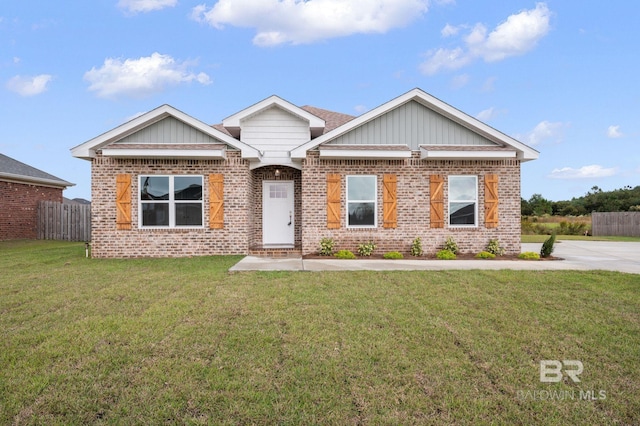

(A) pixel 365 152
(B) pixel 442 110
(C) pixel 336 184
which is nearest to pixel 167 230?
(C) pixel 336 184

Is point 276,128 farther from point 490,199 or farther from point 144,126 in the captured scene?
point 490,199

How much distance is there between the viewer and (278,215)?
13.5 metres

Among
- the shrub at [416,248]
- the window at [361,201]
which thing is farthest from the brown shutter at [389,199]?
the shrub at [416,248]

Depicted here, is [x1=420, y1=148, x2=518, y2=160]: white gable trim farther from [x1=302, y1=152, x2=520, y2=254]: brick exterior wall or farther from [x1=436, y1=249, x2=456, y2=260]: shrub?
[x1=436, y1=249, x2=456, y2=260]: shrub

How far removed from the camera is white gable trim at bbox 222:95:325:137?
12500mm

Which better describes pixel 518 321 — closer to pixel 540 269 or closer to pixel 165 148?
pixel 540 269

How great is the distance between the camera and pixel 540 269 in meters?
9.36

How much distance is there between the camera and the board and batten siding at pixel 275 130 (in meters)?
12.8

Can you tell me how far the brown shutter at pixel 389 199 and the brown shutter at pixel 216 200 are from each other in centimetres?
523

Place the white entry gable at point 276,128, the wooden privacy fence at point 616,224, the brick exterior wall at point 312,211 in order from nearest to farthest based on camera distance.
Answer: the brick exterior wall at point 312,211 → the white entry gable at point 276,128 → the wooden privacy fence at point 616,224

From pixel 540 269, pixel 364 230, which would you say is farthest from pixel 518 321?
pixel 364 230

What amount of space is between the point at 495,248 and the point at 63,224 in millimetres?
20524
